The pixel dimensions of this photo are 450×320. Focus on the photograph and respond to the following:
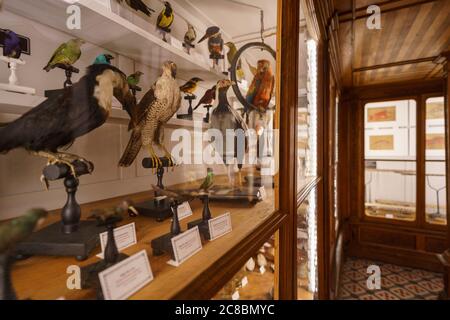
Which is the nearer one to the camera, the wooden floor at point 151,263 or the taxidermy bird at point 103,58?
the wooden floor at point 151,263

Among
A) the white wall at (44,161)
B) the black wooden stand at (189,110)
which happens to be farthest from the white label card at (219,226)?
the black wooden stand at (189,110)

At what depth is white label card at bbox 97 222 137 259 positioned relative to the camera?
351 mm

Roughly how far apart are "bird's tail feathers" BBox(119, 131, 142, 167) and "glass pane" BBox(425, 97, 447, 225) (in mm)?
3591

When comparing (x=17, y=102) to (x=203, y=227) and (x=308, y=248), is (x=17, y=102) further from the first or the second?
(x=308, y=248)

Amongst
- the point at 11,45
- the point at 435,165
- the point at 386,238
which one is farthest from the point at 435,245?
the point at 11,45

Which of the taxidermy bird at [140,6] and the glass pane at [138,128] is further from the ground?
the taxidermy bird at [140,6]

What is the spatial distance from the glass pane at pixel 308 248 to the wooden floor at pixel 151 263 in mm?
741

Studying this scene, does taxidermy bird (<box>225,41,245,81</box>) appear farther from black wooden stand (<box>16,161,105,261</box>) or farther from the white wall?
black wooden stand (<box>16,161,105,261</box>)

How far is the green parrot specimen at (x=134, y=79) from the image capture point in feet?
1.44

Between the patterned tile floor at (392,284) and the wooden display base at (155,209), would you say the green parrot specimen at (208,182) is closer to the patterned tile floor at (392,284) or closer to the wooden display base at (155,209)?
the wooden display base at (155,209)

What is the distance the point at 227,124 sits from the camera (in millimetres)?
660

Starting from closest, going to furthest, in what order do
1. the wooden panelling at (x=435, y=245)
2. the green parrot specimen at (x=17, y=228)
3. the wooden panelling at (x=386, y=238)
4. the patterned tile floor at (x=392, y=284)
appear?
the green parrot specimen at (x=17, y=228) < the patterned tile floor at (x=392, y=284) < the wooden panelling at (x=435, y=245) < the wooden panelling at (x=386, y=238)

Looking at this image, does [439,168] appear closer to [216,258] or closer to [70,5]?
[216,258]

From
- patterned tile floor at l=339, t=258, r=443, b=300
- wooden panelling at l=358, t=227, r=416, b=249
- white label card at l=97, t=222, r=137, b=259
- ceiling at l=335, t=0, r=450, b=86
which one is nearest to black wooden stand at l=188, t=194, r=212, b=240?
white label card at l=97, t=222, r=137, b=259
